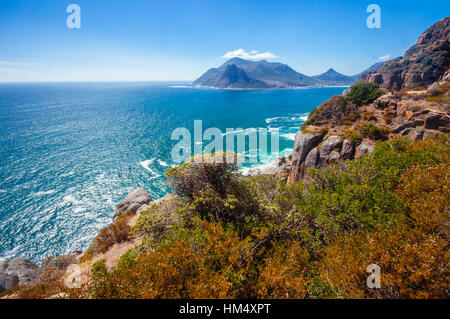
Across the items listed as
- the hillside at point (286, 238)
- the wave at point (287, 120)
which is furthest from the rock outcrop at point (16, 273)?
the wave at point (287, 120)

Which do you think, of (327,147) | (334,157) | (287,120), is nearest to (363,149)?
(334,157)

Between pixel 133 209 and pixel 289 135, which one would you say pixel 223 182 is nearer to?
pixel 133 209

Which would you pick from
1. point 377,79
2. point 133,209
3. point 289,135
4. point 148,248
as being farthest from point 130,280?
point 377,79

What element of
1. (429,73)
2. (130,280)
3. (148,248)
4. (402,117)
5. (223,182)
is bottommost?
(148,248)

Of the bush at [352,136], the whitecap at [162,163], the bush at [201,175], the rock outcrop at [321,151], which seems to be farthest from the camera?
the whitecap at [162,163]

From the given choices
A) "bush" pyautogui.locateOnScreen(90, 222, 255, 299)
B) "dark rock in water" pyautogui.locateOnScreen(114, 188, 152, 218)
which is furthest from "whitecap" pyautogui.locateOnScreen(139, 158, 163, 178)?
"bush" pyautogui.locateOnScreen(90, 222, 255, 299)

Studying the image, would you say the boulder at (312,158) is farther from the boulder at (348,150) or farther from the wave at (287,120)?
the wave at (287,120)

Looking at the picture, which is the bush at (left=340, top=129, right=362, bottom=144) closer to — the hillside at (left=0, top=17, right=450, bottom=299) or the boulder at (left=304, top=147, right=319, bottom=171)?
the boulder at (left=304, top=147, right=319, bottom=171)
